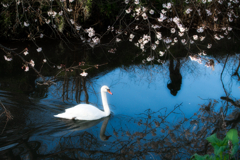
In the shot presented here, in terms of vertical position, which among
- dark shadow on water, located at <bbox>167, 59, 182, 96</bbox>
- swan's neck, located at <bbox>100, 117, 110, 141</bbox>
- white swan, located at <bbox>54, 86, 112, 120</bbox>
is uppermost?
dark shadow on water, located at <bbox>167, 59, 182, 96</bbox>

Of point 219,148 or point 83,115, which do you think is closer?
point 219,148

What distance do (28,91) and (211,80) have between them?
4.80 m

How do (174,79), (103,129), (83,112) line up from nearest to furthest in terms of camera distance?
1. (103,129)
2. (83,112)
3. (174,79)

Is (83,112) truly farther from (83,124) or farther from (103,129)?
(103,129)

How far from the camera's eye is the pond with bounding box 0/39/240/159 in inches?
148

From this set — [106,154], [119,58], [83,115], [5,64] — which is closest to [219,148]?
[106,154]

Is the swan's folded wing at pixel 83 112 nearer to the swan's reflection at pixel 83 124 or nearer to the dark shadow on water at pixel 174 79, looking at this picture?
the swan's reflection at pixel 83 124

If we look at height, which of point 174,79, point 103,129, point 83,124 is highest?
point 174,79

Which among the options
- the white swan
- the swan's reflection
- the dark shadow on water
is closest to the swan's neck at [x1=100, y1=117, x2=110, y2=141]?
the swan's reflection

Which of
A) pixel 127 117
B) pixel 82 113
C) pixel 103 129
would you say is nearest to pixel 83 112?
pixel 82 113

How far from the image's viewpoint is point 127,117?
477 centimetres

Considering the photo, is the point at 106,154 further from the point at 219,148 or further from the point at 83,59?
the point at 83,59

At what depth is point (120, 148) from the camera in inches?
150

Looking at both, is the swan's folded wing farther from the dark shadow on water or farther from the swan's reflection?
the dark shadow on water
